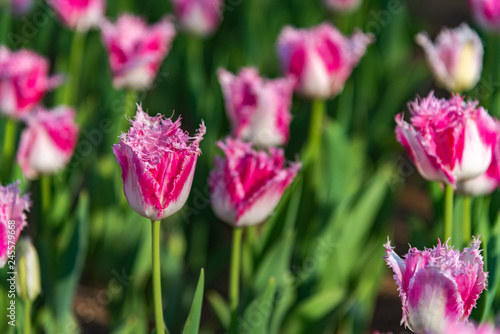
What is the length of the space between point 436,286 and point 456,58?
33.7 inches

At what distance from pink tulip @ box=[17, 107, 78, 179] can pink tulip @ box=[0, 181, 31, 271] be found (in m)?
0.60

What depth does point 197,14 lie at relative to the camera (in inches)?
93.3

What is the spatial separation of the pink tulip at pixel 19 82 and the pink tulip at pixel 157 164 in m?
0.85

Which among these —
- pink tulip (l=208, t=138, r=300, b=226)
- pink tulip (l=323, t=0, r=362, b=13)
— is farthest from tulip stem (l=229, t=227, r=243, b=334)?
pink tulip (l=323, t=0, r=362, b=13)

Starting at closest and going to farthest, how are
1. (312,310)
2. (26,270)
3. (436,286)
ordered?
1. (436,286)
2. (26,270)
3. (312,310)

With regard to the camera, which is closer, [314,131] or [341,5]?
[314,131]

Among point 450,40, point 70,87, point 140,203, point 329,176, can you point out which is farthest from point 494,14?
point 140,203

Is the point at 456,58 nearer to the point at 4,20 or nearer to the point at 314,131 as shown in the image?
the point at 314,131

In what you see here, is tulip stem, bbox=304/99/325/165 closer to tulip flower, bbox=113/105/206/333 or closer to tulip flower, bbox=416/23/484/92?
tulip flower, bbox=416/23/484/92

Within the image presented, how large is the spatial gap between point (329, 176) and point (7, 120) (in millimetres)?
734

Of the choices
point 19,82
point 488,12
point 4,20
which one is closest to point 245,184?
point 19,82

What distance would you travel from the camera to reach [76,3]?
6.95 ft

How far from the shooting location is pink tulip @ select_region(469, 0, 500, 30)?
1.97 meters

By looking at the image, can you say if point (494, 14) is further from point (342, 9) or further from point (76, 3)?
point (76, 3)
